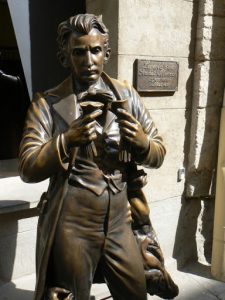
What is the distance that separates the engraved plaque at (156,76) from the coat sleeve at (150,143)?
122 cm

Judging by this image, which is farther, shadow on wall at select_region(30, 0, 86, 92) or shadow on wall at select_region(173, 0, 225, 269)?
shadow on wall at select_region(173, 0, 225, 269)

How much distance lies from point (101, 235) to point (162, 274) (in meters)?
0.56

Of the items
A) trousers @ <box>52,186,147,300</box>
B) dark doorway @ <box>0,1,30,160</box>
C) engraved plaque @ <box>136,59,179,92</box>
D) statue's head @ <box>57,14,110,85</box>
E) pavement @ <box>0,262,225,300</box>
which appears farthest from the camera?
dark doorway @ <box>0,1,30,160</box>

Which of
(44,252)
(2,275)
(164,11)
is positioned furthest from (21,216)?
(164,11)

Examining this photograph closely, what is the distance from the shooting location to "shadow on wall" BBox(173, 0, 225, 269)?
12.4ft

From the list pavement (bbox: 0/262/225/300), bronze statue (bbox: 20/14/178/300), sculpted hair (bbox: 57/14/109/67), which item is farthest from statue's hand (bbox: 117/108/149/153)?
pavement (bbox: 0/262/225/300)

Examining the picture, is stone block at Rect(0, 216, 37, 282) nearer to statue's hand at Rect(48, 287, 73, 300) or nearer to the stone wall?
the stone wall

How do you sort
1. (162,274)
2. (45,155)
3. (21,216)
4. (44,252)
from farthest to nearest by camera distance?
(21,216) < (162,274) < (44,252) < (45,155)

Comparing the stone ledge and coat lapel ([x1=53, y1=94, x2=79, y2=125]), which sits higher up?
coat lapel ([x1=53, y1=94, x2=79, y2=125])

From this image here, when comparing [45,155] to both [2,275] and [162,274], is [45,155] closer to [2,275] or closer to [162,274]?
[162,274]

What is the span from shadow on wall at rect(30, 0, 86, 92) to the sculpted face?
164cm

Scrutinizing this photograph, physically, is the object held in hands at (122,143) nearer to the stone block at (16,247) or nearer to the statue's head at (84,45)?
the statue's head at (84,45)

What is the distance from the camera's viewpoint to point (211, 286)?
3.69 m

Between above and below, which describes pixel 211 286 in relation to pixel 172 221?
below
